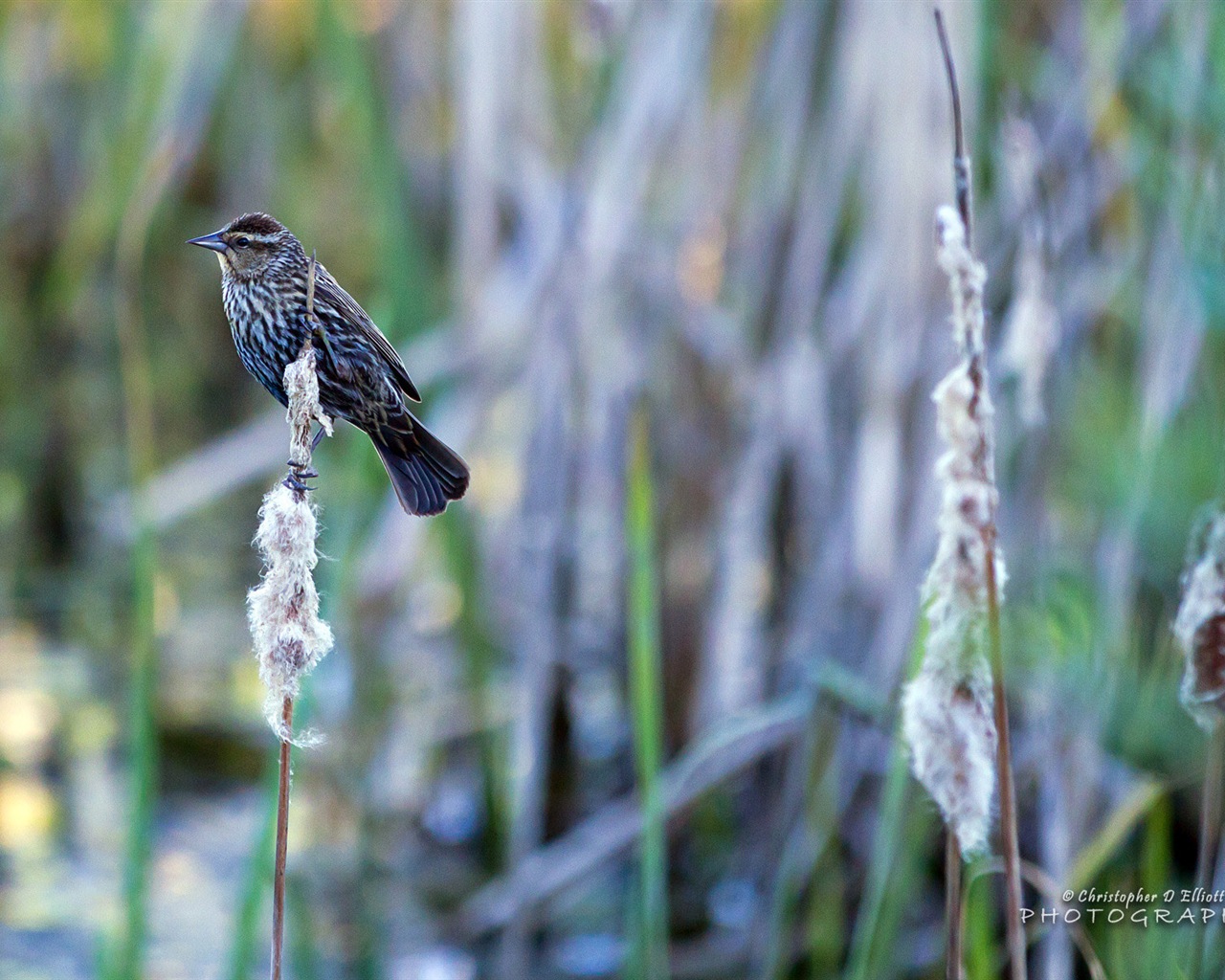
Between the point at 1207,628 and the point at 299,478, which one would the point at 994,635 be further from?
the point at 299,478

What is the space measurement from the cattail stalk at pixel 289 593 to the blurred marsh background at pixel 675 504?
2.41ft

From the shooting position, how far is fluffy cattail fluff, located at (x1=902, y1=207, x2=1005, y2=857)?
0.85 m

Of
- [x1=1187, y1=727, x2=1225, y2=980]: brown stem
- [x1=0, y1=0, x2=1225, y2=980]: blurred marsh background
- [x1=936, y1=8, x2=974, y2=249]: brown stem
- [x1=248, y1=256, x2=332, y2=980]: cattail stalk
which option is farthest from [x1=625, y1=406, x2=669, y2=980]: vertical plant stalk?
[x1=936, y1=8, x2=974, y2=249]: brown stem

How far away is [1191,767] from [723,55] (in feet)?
6.92

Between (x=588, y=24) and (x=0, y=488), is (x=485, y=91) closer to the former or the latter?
(x=588, y=24)

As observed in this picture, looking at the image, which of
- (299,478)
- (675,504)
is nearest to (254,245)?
(299,478)

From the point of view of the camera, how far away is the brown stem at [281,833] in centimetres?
89

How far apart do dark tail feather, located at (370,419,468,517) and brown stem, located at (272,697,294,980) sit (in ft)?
0.69

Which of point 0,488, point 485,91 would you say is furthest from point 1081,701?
point 0,488

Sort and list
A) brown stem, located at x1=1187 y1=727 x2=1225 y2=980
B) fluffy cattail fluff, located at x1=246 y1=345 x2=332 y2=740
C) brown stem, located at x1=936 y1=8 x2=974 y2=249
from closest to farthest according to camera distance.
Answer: brown stem, located at x1=936 y1=8 x2=974 y2=249 < fluffy cattail fluff, located at x1=246 y1=345 x2=332 y2=740 < brown stem, located at x1=1187 y1=727 x2=1225 y2=980

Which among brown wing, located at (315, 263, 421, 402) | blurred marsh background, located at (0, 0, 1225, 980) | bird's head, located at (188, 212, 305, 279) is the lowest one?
brown wing, located at (315, 263, 421, 402)

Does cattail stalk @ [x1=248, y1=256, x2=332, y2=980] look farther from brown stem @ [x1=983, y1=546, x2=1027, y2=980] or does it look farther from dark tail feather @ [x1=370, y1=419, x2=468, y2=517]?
brown stem @ [x1=983, y1=546, x2=1027, y2=980]

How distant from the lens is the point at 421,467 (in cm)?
Answer: 109

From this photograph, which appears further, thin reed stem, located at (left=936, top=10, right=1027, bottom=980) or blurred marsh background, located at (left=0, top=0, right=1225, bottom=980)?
blurred marsh background, located at (left=0, top=0, right=1225, bottom=980)
